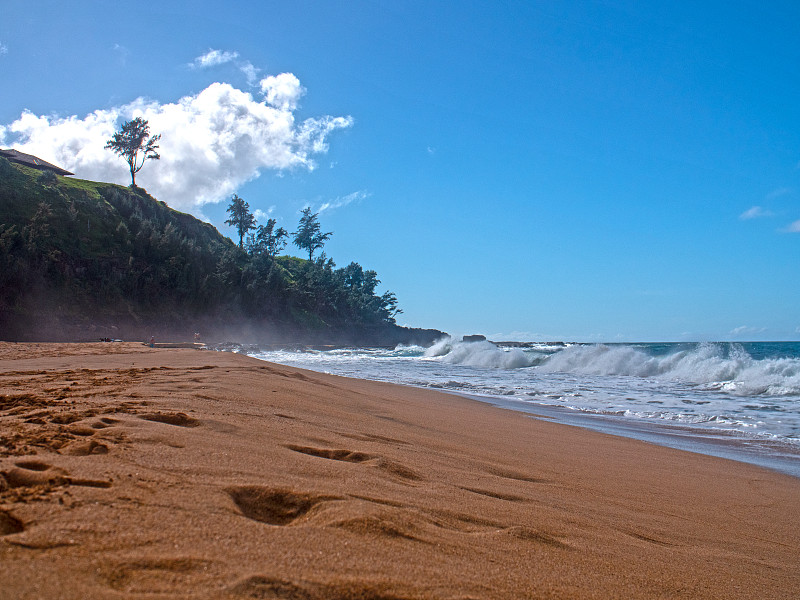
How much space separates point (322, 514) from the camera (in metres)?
1.68

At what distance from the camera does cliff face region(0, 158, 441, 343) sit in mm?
27156

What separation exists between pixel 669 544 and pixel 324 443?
1908 millimetres

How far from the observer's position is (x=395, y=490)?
2195 millimetres

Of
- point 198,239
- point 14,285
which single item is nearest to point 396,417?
point 14,285

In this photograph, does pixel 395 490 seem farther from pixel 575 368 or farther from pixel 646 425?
pixel 575 368

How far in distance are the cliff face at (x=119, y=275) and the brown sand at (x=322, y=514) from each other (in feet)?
90.1

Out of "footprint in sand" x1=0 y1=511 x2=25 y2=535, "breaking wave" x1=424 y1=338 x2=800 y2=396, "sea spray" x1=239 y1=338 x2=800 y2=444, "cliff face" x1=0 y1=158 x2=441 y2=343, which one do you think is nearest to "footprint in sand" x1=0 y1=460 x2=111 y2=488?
"footprint in sand" x1=0 y1=511 x2=25 y2=535

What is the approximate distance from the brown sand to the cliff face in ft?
90.1

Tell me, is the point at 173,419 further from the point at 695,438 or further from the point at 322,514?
the point at 695,438

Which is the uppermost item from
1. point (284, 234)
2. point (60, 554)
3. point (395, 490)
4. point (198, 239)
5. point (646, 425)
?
point (284, 234)

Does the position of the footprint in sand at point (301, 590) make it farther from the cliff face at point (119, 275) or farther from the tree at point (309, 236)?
the tree at point (309, 236)

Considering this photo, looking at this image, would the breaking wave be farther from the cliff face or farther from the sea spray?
the cliff face

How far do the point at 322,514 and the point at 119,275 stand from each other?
121ft

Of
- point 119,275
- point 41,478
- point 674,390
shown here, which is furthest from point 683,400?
point 119,275
